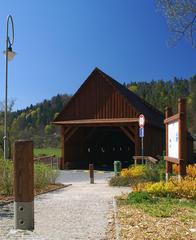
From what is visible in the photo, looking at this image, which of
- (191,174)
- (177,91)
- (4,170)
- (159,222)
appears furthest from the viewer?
(177,91)

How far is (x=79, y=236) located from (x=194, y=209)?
11.5ft

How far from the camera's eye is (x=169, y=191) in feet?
38.5

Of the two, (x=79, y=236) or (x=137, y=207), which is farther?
(x=137, y=207)

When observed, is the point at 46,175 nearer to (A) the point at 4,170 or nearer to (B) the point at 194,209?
(A) the point at 4,170

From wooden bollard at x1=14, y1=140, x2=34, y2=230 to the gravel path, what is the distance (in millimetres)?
1299

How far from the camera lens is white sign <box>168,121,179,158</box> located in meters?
13.3

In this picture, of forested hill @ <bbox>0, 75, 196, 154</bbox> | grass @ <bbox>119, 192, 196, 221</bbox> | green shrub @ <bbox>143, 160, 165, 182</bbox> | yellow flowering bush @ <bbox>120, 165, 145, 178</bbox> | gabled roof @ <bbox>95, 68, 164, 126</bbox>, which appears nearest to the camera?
grass @ <bbox>119, 192, 196, 221</bbox>

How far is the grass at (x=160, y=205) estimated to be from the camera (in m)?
8.99

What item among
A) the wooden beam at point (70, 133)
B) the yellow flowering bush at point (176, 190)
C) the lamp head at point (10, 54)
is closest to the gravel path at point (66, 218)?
the yellow flowering bush at point (176, 190)

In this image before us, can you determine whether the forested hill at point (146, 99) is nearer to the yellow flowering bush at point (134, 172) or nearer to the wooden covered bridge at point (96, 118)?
the wooden covered bridge at point (96, 118)

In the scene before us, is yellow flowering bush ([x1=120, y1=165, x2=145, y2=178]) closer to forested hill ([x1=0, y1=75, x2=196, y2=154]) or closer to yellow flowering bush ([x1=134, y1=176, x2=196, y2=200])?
yellow flowering bush ([x1=134, y1=176, x2=196, y2=200])

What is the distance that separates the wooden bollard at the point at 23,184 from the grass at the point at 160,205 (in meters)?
4.52

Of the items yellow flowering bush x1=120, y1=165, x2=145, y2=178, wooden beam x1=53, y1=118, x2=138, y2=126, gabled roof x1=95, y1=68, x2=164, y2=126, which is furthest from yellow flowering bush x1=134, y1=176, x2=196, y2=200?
gabled roof x1=95, y1=68, x2=164, y2=126

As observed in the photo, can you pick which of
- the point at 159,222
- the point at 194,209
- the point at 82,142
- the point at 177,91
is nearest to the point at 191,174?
the point at 194,209
